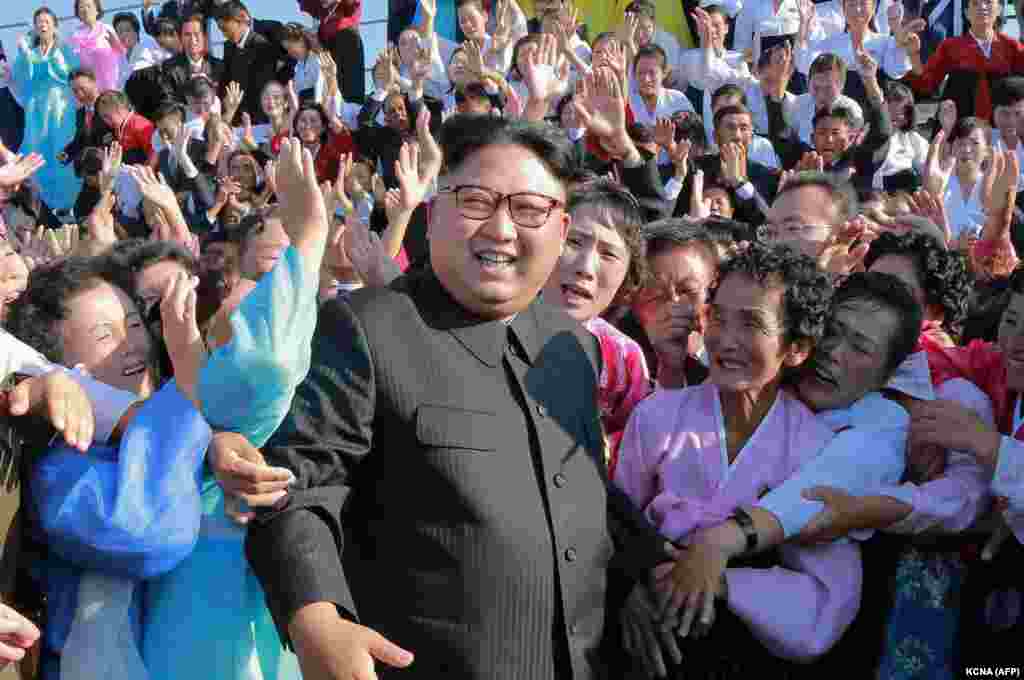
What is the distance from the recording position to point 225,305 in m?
3.21

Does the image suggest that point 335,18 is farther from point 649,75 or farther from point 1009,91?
point 1009,91

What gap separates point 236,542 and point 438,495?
1.62 feet

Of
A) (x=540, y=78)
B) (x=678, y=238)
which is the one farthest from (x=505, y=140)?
(x=540, y=78)

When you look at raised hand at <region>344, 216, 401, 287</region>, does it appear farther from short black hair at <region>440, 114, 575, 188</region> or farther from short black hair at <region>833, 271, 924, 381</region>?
short black hair at <region>440, 114, 575, 188</region>

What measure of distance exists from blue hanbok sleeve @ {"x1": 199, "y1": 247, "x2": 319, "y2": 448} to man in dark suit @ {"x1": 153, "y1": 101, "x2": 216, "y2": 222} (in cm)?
670

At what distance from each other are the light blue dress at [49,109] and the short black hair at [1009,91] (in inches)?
276

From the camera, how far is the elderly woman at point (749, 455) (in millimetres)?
2281

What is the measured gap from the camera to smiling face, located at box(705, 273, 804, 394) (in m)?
2.46

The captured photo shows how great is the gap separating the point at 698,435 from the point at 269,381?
90 centimetres

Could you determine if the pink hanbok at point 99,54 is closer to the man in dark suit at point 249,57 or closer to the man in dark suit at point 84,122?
the man in dark suit at point 84,122

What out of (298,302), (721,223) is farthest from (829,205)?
(298,302)

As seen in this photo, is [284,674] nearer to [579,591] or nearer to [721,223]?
[579,591]

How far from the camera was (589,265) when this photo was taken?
3.03 m

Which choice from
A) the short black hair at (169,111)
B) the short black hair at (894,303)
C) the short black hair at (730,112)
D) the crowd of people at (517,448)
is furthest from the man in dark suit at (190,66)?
the short black hair at (894,303)
